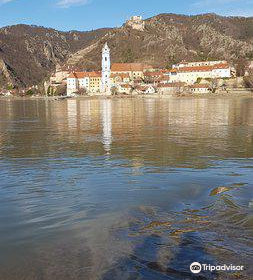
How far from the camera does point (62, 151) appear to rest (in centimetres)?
2003

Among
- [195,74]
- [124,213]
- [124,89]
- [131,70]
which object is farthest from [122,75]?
[124,213]

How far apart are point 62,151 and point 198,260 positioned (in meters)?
14.1

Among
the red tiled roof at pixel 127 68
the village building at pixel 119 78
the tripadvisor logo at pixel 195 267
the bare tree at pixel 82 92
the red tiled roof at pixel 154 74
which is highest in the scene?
the red tiled roof at pixel 127 68

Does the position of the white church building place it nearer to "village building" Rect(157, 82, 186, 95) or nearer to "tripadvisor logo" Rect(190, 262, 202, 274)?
"village building" Rect(157, 82, 186, 95)

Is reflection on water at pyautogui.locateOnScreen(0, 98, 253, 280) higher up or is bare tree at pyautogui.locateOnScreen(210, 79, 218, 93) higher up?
bare tree at pyautogui.locateOnScreen(210, 79, 218, 93)

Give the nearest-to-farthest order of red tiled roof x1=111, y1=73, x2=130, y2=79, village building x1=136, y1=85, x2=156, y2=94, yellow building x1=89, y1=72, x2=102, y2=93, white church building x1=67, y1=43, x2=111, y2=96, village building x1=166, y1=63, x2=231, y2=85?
1. village building x1=136, y1=85, x2=156, y2=94
2. village building x1=166, y1=63, x2=231, y2=85
3. red tiled roof x1=111, y1=73, x2=130, y2=79
4. white church building x1=67, y1=43, x2=111, y2=96
5. yellow building x1=89, y1=72, x2=102, y2=93

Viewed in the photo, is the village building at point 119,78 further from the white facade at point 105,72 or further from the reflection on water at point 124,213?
the reflection on water at point 124,213

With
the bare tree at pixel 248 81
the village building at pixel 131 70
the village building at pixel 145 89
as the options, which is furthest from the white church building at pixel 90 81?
the bare tree at pixel 248 81

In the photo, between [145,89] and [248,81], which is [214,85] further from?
[145,89]

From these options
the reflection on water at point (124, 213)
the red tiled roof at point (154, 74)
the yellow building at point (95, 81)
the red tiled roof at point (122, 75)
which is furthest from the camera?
the yellow building at point (95, 81)

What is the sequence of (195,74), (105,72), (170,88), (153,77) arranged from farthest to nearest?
(105,72) → (153,77) → (195,74) → (170,88)

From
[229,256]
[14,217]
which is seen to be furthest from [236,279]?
[14,217]

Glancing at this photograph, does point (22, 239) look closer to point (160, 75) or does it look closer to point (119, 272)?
→ point (119, 272)

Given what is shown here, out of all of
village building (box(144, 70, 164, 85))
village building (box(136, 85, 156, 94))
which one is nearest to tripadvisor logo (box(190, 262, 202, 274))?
village building (box(136, 85, 156, 94))
